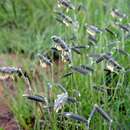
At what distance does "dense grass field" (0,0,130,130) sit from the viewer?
2.62 meters

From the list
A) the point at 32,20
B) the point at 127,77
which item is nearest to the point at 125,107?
the point at 127,77

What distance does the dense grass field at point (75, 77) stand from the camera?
2625 millimetres

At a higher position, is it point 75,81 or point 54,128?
point 75,81

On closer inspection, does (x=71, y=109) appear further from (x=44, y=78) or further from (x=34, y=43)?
(x=34, y=43)

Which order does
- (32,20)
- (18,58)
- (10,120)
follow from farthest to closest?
(32,20) < (18,58) < (10,120)

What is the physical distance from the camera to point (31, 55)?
14.1 feet

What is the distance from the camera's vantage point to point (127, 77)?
3230mm

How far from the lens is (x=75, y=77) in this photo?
3.07 meters

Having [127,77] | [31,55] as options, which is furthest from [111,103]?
[31,55]

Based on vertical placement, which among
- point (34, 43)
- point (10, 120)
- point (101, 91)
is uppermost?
point (34, 43)

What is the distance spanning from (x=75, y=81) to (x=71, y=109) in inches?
8.6

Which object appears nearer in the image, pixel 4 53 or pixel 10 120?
pixel 10 120

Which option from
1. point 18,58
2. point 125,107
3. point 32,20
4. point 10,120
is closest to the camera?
point 125,107

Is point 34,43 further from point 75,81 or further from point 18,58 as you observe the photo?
point 75,81
